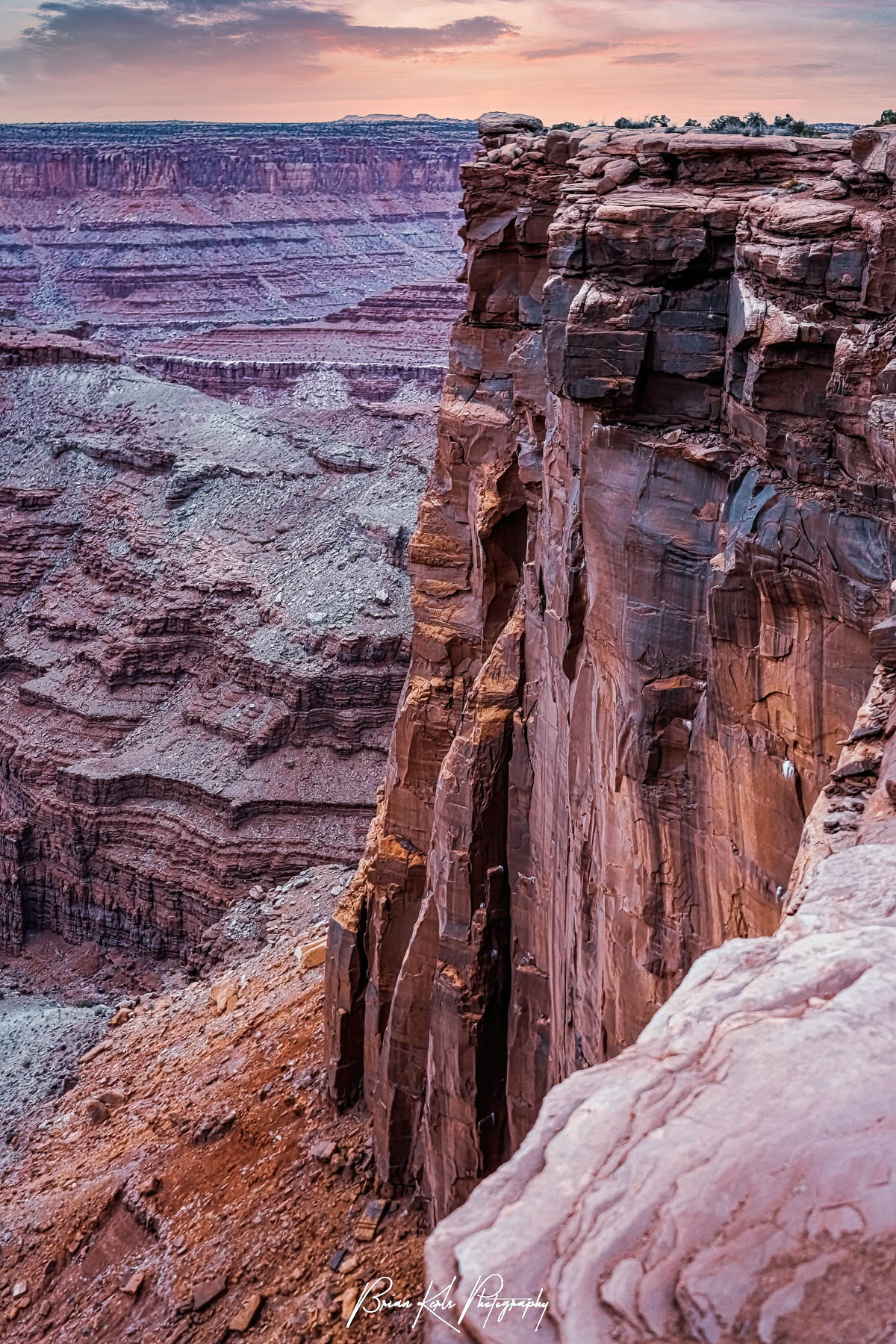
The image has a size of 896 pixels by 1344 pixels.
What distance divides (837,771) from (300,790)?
1421 inches

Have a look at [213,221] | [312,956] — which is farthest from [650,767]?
[213,221]

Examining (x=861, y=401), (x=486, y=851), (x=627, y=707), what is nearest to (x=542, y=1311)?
(x=861, y=401)

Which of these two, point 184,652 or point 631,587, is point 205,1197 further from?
point 184,652

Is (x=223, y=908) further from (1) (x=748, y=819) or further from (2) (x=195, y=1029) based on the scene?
(1) (x=748, y=819)

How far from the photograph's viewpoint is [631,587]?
11594 mm

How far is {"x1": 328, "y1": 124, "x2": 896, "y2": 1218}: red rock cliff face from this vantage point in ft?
31.1

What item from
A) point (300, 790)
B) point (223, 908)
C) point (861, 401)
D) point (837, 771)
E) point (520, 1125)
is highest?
point (861, 401)

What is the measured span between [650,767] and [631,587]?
5.18 ft

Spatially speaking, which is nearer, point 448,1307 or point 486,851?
point 448,1307

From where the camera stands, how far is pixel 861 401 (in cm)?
892

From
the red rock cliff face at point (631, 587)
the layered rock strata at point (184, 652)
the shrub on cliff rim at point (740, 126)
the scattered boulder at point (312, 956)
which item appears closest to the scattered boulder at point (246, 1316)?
the red rock cliff face at point (631, 587)

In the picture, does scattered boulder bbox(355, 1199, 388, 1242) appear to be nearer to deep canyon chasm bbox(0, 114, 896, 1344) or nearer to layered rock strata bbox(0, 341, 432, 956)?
deep canyon chasm bbox(0, 114, 896, 1344)

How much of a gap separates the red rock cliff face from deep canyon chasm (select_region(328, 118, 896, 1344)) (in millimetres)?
38

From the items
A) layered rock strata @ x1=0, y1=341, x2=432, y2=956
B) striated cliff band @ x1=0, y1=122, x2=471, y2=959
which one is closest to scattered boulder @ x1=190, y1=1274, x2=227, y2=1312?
striated cliff band @ x1=0, y1=122, x2=471, y2=959
